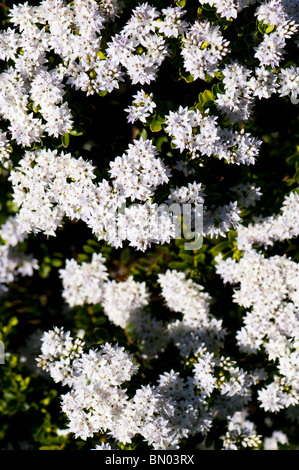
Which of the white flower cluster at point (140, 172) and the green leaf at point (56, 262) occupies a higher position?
the green leaf at point (56, 262)

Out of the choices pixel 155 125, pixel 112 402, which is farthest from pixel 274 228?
pixel 112 402

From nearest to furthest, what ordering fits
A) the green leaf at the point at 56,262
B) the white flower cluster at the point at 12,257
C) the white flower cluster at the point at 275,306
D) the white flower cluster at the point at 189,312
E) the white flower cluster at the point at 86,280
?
the white flower cluster at the point at 275,306, the white flower cluster at the point at 189,312, the white flower cluster at the point at 86,280, the white flower cluster at the point at 12,257, the green leaf at the point at 56,262

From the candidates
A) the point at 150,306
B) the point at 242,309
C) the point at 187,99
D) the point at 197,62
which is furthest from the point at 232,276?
the point at 197,62

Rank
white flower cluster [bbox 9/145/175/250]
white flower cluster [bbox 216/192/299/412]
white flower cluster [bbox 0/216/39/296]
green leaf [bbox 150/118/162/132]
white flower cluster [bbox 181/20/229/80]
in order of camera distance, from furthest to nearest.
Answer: white flower cluster [bbox 0/216/39/296] → white flower cluster [bbox 216/192/299/412] → green leaf [bbox 150/118/162/132] → white flower cluster [bbox 9/145/175/250] → white flower cluster [bbox 181/20/229/80]

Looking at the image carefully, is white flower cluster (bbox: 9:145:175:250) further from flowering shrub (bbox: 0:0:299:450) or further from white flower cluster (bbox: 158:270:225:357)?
white flower cluster (bbox: 158:270:225:357)

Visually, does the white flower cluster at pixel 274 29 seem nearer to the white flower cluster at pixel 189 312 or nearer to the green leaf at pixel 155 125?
the green leaf at pixel 155 125

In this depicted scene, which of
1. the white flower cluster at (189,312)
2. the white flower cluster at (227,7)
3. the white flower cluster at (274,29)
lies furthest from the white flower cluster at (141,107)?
the white flower cluster at (189,312)

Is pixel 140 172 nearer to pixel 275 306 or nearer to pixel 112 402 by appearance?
pixel 275 306

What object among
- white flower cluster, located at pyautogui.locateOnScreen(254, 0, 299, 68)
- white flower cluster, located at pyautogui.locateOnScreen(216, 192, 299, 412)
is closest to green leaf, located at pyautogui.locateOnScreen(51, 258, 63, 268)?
white flower cluster, located at pyautogui.locateOnScreen(216, 192, 299, 412)
